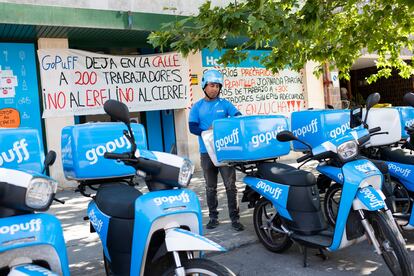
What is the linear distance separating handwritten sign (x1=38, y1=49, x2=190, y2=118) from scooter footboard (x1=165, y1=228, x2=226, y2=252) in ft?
20.6

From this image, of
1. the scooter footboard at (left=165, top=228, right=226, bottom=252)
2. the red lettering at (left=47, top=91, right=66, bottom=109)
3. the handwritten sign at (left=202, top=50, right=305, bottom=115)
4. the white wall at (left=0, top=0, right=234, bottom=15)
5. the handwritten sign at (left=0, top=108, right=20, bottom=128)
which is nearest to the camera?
the scooter footboard at (left=165, top=228, right=226, bottom=252)

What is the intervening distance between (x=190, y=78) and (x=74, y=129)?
6.29 metres

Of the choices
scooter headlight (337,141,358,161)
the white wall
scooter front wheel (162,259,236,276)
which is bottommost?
scooter front wheel (162,259,236,276)

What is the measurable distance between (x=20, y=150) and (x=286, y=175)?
2.34 metres

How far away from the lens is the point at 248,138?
168 inches

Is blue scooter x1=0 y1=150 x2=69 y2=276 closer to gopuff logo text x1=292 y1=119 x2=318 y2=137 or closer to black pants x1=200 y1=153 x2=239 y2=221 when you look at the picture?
black pants x1=200 y1=153 x2=239 y2=221

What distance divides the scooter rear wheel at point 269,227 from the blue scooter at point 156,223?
1610 millimetres

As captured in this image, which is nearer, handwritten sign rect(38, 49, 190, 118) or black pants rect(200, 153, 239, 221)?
black pants rect(200, 153, 239, 221)

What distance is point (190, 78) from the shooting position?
9.77 m

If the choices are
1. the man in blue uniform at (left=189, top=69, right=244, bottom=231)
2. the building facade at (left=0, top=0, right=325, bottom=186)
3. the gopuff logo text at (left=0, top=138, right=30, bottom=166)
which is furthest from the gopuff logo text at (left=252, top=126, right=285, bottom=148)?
the building facade at (left=0, top=0, right=325, bottom=186)

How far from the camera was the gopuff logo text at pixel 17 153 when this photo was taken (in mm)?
3141

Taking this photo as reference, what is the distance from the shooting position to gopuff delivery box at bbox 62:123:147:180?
3604mm

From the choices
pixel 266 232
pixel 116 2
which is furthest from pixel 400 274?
pixel 116 2

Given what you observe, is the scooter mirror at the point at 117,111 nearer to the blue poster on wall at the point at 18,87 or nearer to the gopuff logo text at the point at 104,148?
the gopuff logo text at the point at 104,148
